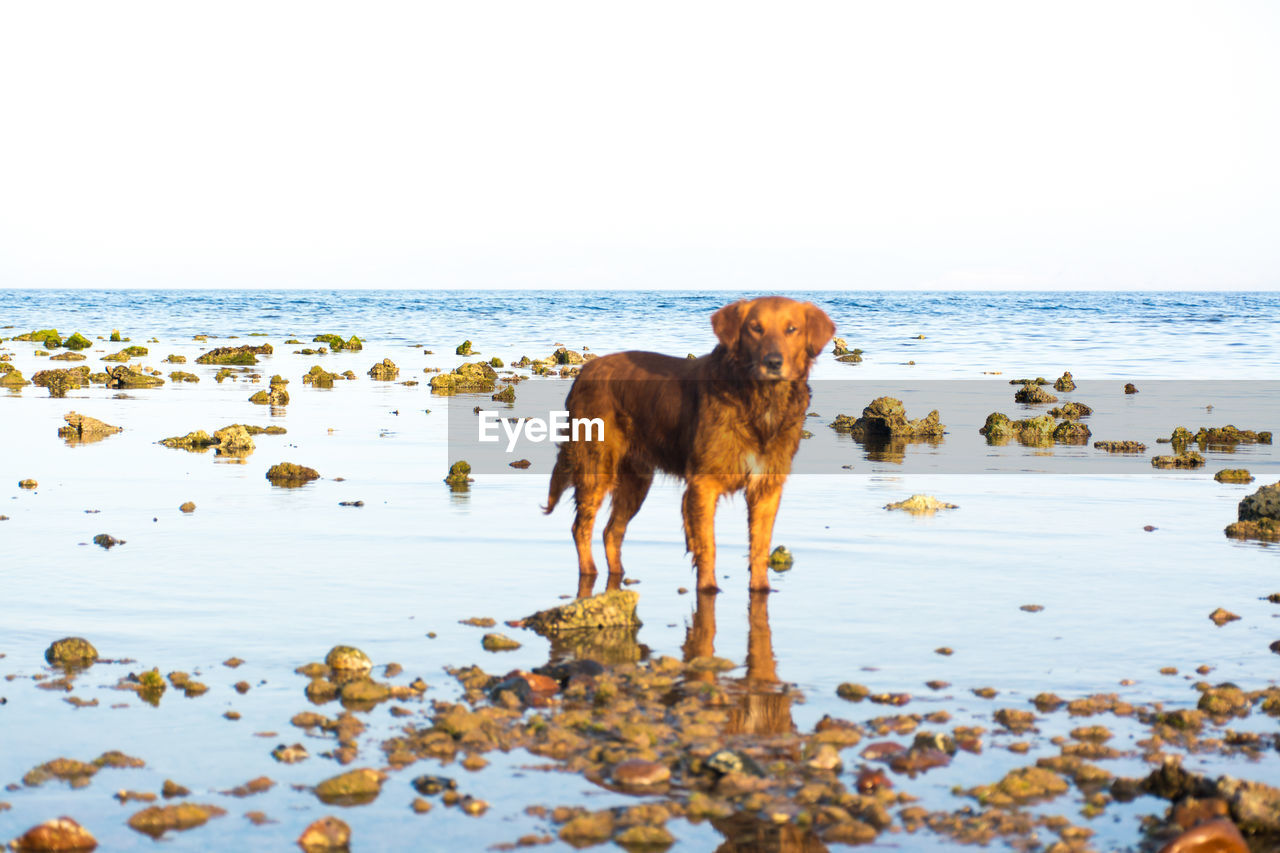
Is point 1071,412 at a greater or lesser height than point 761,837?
greater

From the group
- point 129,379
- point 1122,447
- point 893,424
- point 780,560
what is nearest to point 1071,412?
point 1122,447

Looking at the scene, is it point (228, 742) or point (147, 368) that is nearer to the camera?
point (228, 742)

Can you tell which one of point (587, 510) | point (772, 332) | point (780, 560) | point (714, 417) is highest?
point (772, 332)

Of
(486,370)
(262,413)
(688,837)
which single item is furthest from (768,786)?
(486,370)

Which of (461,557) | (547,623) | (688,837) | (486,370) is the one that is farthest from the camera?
(486,370)

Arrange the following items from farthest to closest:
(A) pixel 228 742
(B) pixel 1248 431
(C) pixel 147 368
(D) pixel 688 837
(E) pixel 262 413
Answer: (C) pixel 147 368, (E) pixel 262 413, (B) pixel 1248 431, (A) pixel 228 742, (D) pixel 688 837

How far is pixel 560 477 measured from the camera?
1003 centimetres

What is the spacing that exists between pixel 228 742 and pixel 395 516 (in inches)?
244

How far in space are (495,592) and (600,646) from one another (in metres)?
1.62

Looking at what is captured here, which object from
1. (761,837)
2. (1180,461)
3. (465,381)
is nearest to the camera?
(761,837)

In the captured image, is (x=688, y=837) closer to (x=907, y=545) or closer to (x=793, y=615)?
(x=793, y=615)

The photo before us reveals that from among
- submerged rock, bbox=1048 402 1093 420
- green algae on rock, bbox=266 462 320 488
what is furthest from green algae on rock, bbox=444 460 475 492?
submerged rock, bbox=1048 402 1093 420

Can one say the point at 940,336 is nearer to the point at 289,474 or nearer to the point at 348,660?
the point at 289,474

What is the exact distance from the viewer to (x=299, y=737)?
585 cm
